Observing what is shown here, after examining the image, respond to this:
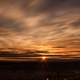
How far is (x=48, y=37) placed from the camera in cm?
273

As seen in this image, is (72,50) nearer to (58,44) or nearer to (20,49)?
(58,44)

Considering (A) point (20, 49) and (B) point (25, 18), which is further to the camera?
(A) point (20, 49)

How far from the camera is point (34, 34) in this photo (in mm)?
2604

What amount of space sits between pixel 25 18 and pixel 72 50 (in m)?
1.71
